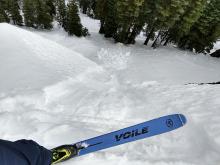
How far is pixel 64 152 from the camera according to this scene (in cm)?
460

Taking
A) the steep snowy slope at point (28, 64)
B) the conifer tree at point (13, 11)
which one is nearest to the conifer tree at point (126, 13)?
the steep snowy slope at point (28, 64)

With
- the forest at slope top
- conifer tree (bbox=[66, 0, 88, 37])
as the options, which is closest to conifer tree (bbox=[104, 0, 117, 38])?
the forest at slope top

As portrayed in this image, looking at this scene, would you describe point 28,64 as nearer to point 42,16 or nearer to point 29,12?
point 42,16

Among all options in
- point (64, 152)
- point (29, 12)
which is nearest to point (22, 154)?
point (64, 152)

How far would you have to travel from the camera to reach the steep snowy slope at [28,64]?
9.14 metres

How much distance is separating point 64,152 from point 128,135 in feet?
4.17

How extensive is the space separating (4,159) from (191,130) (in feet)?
14.6

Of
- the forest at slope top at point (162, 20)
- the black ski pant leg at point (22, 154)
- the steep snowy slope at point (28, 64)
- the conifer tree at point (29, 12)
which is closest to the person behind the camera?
the black ski pant leg at point (22, 154)

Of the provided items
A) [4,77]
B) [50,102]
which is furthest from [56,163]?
[4,77]

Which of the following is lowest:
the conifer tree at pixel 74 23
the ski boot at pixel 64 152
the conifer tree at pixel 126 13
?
the conifer tree at pixel 74 23

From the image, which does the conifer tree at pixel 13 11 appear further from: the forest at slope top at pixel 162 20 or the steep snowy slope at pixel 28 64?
the steep snowy slope at pixel 28 64

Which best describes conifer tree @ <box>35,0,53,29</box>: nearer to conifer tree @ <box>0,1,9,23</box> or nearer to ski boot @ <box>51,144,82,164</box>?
conifer tree @ <box>0,1,9,23</box>

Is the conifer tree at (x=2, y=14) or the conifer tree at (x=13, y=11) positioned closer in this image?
the conifer tree at (x=2, y=14)

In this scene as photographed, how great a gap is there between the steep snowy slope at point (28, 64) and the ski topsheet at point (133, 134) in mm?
4436
